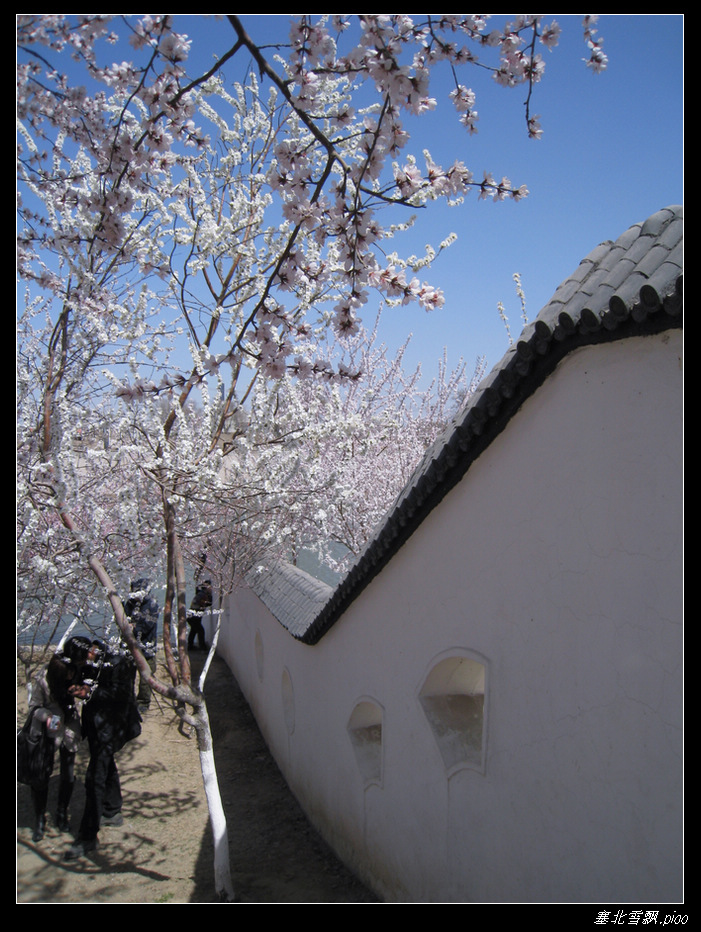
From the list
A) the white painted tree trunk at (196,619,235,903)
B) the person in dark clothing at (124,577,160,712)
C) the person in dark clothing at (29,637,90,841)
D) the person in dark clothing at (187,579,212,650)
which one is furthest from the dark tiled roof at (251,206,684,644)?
the person in dark clothing at (187,579,212,650)

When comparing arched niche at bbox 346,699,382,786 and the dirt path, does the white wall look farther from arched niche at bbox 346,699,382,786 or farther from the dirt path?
the dirt path

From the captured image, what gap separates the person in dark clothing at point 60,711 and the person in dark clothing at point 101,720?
0.35 ft

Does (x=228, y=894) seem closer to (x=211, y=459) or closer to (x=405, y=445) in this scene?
(x=211, y=459)

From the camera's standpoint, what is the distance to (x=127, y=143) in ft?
9.91

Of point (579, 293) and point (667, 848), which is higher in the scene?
point (579, 293)

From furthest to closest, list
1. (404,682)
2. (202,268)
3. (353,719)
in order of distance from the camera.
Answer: (202,268) → (353,719) → (404,682)

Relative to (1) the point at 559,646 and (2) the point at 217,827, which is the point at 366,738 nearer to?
(2) the point at 217,827

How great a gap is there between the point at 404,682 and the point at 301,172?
3.02m

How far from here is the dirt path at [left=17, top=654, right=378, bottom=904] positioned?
487 centimetres

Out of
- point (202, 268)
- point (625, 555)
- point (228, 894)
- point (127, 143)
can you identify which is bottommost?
point (228, 894)

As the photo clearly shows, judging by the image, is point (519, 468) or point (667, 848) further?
point (519, 468)

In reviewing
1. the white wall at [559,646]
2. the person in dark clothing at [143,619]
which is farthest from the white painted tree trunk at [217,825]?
the person in dark clothing at [143,619]

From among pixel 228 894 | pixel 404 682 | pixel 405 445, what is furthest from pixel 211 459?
pixel 405 445

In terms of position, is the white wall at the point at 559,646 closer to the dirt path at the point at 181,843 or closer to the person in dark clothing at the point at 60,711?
the dirt path at the point at 181,843
